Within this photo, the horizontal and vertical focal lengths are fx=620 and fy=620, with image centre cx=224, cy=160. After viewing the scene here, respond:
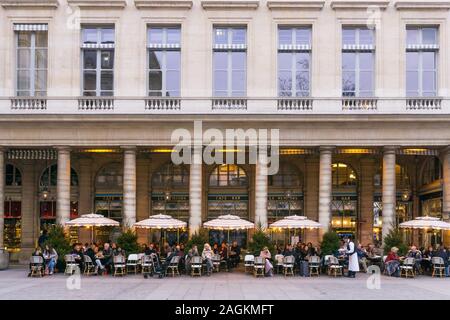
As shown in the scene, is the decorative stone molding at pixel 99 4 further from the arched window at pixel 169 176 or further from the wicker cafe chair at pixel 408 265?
the wicker cafe chair at pixel 408 265

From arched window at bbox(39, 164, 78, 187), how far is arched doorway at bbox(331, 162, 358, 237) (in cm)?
1491

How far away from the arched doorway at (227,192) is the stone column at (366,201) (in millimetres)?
6564

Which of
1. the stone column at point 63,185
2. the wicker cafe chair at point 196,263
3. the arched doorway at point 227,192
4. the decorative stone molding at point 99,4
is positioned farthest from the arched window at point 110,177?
the wicker cafe chair at point 196,263

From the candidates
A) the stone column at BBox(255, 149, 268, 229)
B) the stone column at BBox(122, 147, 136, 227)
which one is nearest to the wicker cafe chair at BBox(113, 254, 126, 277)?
the stone column at BBox(122, 147, 136, 227)

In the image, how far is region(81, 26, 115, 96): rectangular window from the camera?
31625 mm

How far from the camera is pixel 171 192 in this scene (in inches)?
1405

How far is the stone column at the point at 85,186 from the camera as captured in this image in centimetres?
3534

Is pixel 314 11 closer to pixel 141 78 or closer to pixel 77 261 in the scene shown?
pixel 141 78

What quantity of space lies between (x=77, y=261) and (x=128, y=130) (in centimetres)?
690

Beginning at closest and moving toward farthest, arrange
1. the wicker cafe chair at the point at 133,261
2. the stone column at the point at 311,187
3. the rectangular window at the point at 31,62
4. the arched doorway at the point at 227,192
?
the wicker cafe chair at the point at 133,261 → the rectangular window at the point at 31,62 → the stone column at the point at 311,187 → the arched doorway at the point at 227,192

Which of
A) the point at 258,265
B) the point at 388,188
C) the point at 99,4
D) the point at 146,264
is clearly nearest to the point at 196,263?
the point at 146,264

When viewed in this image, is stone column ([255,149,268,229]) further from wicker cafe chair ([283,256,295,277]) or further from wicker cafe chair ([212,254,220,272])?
wicker cafe chair ([283,256,295,277])

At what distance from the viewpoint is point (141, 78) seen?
31188 millimetres
